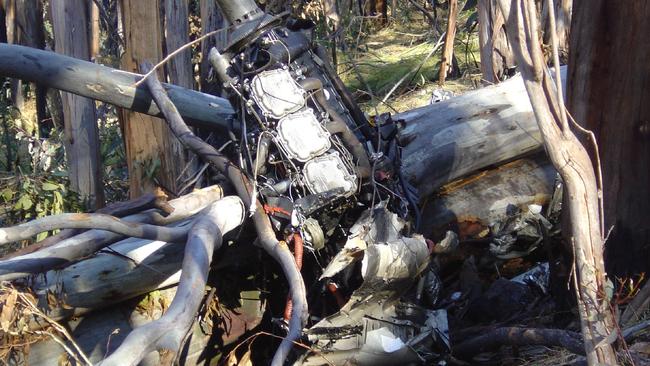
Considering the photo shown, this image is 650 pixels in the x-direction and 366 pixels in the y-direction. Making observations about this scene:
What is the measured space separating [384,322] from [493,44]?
4030 mm

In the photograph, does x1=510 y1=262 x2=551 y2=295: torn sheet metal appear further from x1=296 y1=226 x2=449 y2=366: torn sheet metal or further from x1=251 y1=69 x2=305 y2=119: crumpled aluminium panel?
x1=251 y1=69 x2=305 y2=119: crumpled aluminium panel

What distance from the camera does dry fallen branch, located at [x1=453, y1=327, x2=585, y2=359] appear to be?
2.77 m

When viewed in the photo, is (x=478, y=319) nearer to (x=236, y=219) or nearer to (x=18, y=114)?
(x=236, y=219)

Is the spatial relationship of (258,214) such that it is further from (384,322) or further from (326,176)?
(384,322)

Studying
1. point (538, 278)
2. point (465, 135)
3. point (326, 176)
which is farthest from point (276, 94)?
point (538, 278)

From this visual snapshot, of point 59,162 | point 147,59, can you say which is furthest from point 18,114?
point 147,59

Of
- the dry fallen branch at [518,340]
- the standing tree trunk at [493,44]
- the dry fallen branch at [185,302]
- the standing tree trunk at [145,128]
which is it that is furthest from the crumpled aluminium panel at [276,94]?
the standing tree trunk at [493,44]

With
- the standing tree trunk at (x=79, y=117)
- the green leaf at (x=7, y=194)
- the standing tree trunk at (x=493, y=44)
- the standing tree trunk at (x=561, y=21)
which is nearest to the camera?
the standing tree trunk at (x=79, y=117)

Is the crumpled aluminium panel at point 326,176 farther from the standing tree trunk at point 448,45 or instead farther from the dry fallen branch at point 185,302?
the standing tree trunk at point 448,45

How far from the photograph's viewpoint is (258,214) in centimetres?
355

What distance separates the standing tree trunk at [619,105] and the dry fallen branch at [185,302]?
5.46ft

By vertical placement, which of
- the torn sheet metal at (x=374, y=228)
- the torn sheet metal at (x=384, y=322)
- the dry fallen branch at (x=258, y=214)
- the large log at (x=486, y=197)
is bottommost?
the large log at (x=486, y=197)

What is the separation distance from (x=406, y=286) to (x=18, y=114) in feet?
19.2

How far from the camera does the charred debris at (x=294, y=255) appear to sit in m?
3.11
